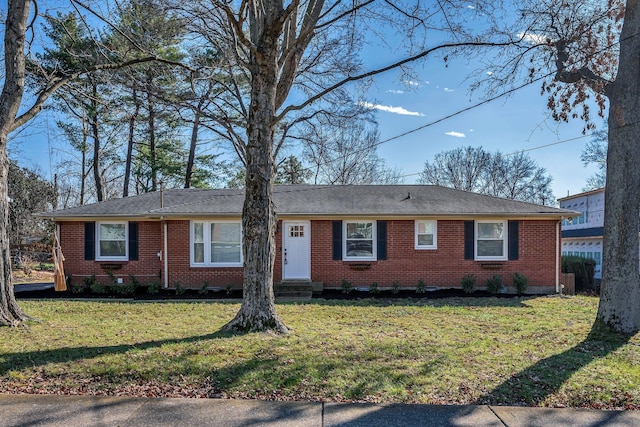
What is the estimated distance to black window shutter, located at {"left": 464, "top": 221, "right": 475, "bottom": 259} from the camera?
1253cm

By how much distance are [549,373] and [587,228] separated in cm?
2187

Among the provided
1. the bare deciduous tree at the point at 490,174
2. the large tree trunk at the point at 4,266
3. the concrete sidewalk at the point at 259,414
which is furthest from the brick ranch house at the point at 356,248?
the bare deciduous tree at the point at 490,174

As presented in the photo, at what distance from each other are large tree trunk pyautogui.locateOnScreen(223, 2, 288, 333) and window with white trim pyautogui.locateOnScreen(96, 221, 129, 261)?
26.2ft

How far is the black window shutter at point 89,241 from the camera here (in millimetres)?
12797

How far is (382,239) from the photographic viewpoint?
12.5 metres

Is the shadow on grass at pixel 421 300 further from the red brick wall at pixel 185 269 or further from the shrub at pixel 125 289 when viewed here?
the shrub at pixel 125 289

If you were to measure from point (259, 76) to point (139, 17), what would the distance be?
391 centimetres

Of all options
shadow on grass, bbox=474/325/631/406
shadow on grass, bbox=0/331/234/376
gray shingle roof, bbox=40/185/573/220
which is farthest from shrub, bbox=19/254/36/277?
shadow on grass, bbox=474/325/631/406

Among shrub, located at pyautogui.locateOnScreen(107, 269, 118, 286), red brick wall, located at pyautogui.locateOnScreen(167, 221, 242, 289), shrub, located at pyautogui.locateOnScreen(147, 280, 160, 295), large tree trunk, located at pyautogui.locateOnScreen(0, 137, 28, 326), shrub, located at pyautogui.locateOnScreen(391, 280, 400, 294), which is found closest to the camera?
large tree trunk, located at pyautogui.locateOnScreen(0, 137, 28, 326)

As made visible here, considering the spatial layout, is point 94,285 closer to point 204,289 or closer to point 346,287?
point 204,289

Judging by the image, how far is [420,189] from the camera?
15.0 meters

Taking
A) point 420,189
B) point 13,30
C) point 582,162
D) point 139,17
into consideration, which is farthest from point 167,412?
point 582,162

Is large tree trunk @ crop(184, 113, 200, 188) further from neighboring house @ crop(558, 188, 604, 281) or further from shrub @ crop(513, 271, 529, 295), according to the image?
neighboring house @ crop(558, 188, 604, 281)

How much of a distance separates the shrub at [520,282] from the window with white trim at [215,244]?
28.7ft
